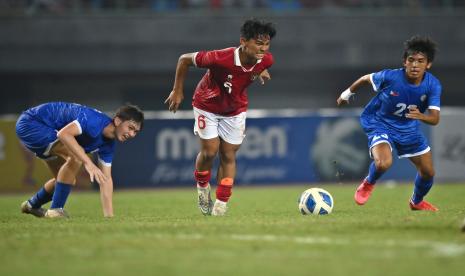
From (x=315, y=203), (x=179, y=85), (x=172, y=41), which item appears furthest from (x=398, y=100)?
(x=172, y=41)

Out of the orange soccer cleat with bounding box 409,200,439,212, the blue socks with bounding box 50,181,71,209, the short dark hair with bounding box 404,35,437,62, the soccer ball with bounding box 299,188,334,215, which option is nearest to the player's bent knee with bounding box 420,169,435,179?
the orange soccer cleat with bounding box 409,200,439,212

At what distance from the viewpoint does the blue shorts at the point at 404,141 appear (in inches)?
436

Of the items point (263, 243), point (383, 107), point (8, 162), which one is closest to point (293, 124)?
point (8, 162)

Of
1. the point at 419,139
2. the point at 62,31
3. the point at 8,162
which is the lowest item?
the point at 8,162

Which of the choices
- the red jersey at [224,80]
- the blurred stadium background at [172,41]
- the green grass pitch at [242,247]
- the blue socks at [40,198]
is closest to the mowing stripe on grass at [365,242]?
the green grass pitch at [242,247]

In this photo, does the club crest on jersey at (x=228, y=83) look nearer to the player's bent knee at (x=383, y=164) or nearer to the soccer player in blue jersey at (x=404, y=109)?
the soccer player in blue jersey at (x=404, y=109)

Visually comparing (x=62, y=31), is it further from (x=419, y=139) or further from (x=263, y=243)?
(x=263, y=243)

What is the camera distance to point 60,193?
1077 cm

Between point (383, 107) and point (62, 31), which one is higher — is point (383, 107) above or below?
above

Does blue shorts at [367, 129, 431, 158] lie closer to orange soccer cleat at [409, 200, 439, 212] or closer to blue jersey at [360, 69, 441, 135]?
blue jersey at [360, 69, 441, 135]

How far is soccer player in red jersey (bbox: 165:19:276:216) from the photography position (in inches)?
421

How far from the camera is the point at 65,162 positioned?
36.1 ft

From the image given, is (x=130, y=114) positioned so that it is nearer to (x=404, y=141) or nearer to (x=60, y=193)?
(x=60, y=193)

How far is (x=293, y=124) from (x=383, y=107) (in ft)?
34.3
